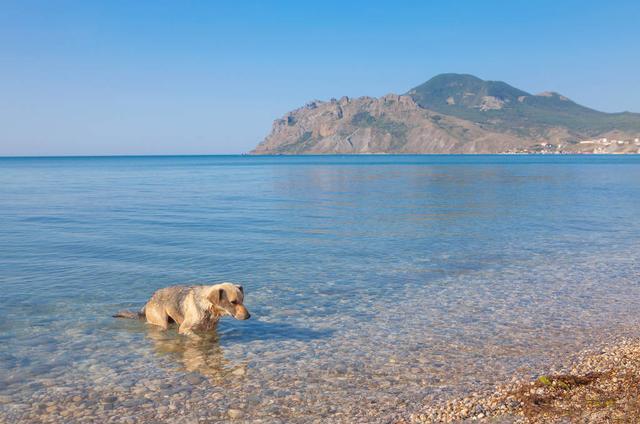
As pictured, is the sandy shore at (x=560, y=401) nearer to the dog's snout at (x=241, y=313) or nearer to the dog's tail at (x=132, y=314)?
the dog's snout at (x=241, y=313)

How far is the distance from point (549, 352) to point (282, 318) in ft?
18.4

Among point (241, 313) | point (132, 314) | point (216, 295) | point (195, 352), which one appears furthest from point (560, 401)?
point (132, 314)

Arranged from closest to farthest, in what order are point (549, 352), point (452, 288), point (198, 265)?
point (549, 352), point (452, 288), point (198, 265)

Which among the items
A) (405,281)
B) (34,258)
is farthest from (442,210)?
(34,258)

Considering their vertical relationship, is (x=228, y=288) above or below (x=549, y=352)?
above

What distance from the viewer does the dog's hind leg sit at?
37.1ft

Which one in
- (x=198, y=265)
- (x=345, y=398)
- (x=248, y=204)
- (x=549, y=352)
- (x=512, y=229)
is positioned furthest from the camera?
(x=248, y=204)

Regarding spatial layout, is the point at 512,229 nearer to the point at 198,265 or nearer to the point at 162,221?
the point at 198,265

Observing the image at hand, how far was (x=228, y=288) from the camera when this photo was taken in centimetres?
1019

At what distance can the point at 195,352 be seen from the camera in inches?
398

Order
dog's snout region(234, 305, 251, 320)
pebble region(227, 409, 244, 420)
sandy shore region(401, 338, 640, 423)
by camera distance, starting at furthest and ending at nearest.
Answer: dog's snout region(234, 305, 251, 320)
pebble region(227, 409, 244, 420)
sandy shore region(401, 338, 640, 423)

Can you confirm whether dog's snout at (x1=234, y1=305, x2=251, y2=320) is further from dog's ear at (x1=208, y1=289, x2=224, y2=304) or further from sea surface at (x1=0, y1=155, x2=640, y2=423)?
sea surface at (x1=0, y1=155, x2=640, y2=423)

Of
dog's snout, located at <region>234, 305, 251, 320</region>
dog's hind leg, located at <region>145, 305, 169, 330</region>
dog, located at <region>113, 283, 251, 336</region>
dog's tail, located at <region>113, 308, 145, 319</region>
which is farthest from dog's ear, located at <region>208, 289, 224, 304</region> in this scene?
dog's tail, located at <region>113, 308, 145, 319</region>

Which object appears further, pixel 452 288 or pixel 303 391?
pixel 452 288
